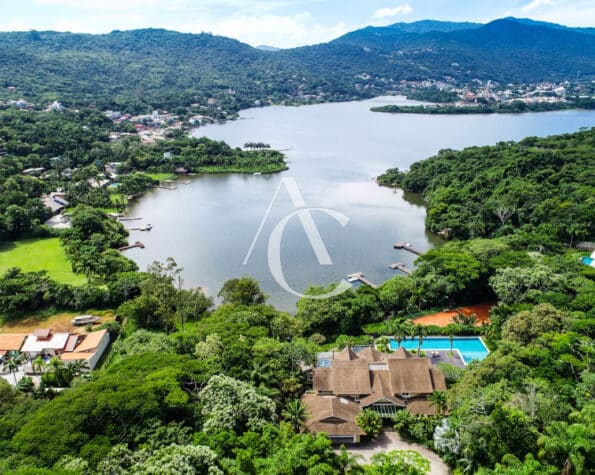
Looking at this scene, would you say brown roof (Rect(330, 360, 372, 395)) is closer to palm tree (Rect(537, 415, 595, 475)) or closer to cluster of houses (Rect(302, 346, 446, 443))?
cluster of houses (Rect(302, 346, 446, 443))

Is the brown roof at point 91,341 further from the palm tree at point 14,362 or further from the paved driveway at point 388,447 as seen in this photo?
the paved driveway at point 388,447

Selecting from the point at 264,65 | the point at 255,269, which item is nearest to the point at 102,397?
the point at 255,269

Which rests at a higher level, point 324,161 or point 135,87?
point 135,87

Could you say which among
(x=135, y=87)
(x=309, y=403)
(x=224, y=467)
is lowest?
(x=309, y=403)

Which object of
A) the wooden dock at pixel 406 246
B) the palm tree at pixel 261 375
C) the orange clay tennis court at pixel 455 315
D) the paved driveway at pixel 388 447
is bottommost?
the paved driveway at pixel 388 447

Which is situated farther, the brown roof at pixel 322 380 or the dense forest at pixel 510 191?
the dense forest at pixel 510 191

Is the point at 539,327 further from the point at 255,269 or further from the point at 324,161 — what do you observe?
the point at 324,161

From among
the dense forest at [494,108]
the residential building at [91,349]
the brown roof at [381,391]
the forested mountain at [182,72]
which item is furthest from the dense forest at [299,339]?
the dense forest at [494,108]
